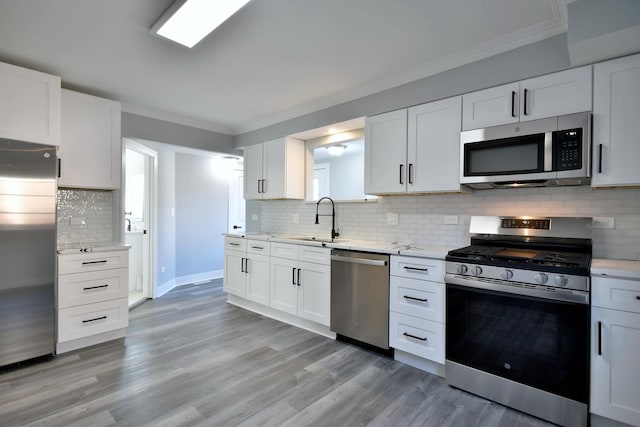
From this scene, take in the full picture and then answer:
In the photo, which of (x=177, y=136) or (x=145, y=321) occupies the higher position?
(x=177, y=136)

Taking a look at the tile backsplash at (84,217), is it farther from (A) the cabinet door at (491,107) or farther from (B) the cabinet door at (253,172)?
(A) the cabinet door at (491,107)

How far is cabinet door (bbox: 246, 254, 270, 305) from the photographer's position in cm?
382

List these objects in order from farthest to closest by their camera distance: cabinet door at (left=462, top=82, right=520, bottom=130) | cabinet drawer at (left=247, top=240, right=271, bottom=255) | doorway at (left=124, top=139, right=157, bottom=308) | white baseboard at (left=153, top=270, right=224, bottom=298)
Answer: white baseboard at (left=153, top=270, right=224, bottom=298) → doorway at (left=124, top=139, right=157, bottom=308) → cabinet drawer at (left=247, top=240, right=271, bottom=255) → cabinet door at (left=462, top=82, right=520, bottom=130)

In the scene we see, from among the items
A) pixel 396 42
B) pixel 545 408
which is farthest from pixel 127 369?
pixel 396 42

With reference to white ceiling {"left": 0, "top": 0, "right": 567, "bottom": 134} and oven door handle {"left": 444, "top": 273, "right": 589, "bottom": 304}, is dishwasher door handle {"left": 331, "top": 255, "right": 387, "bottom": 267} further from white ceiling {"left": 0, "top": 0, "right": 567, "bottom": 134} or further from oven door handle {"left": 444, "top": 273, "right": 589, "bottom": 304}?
white ceiling {"left": 0, "top": 0, "right": 567, "bottom": 134}

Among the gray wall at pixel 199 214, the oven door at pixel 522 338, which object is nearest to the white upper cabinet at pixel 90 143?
the gray wall at pixel 199 214

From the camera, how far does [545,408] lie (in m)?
1.95

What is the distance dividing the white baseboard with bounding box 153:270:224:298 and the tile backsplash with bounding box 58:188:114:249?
1.37m

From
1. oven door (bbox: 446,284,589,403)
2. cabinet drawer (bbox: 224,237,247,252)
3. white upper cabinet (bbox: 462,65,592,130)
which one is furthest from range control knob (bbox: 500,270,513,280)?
cabinet drawer (bbox: 224,237,247,252)

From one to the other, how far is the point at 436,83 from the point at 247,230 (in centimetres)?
345

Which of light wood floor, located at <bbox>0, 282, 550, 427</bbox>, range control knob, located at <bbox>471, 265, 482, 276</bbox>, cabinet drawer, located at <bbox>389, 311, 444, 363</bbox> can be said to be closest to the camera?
light wood floor, located at <bbox>0, 282, 550, 427</bbox>

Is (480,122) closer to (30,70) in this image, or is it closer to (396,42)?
(396,42)

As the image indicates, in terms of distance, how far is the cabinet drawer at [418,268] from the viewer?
2451 mm

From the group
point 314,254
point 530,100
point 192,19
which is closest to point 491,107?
point 530,100
